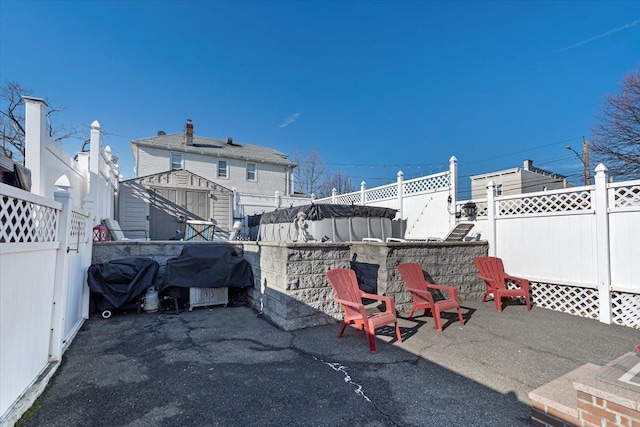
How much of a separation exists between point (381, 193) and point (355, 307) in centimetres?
742

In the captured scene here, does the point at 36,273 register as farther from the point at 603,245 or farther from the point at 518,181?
the point at 518,181

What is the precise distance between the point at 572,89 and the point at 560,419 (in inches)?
688

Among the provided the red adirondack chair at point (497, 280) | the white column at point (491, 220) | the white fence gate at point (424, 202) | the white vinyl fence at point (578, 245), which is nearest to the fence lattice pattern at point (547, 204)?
the white vinyl fence at point (578, 245)

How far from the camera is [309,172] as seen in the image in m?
25.2

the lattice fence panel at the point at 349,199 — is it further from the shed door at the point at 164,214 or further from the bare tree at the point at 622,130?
the bare tree at the point at 622,130

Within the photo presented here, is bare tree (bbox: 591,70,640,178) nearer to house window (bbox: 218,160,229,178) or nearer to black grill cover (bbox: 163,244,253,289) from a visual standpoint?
black grill cover (bbox: 163,244,253,289)

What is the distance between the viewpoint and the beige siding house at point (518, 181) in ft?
50.4

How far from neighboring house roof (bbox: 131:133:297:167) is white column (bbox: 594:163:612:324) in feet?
47.1

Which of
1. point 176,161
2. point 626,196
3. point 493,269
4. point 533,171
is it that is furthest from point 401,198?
point 533,171

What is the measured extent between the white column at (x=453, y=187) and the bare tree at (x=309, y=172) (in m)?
17.5

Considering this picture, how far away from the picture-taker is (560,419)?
1819 mm

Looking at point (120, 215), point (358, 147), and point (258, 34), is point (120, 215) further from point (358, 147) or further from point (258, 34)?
point (358, 147)

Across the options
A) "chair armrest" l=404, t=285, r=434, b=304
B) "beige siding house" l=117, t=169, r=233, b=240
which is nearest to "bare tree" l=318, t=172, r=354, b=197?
"beige siding house" l=117, t=169, r=233, b=240

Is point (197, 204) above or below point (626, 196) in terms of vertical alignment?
above
